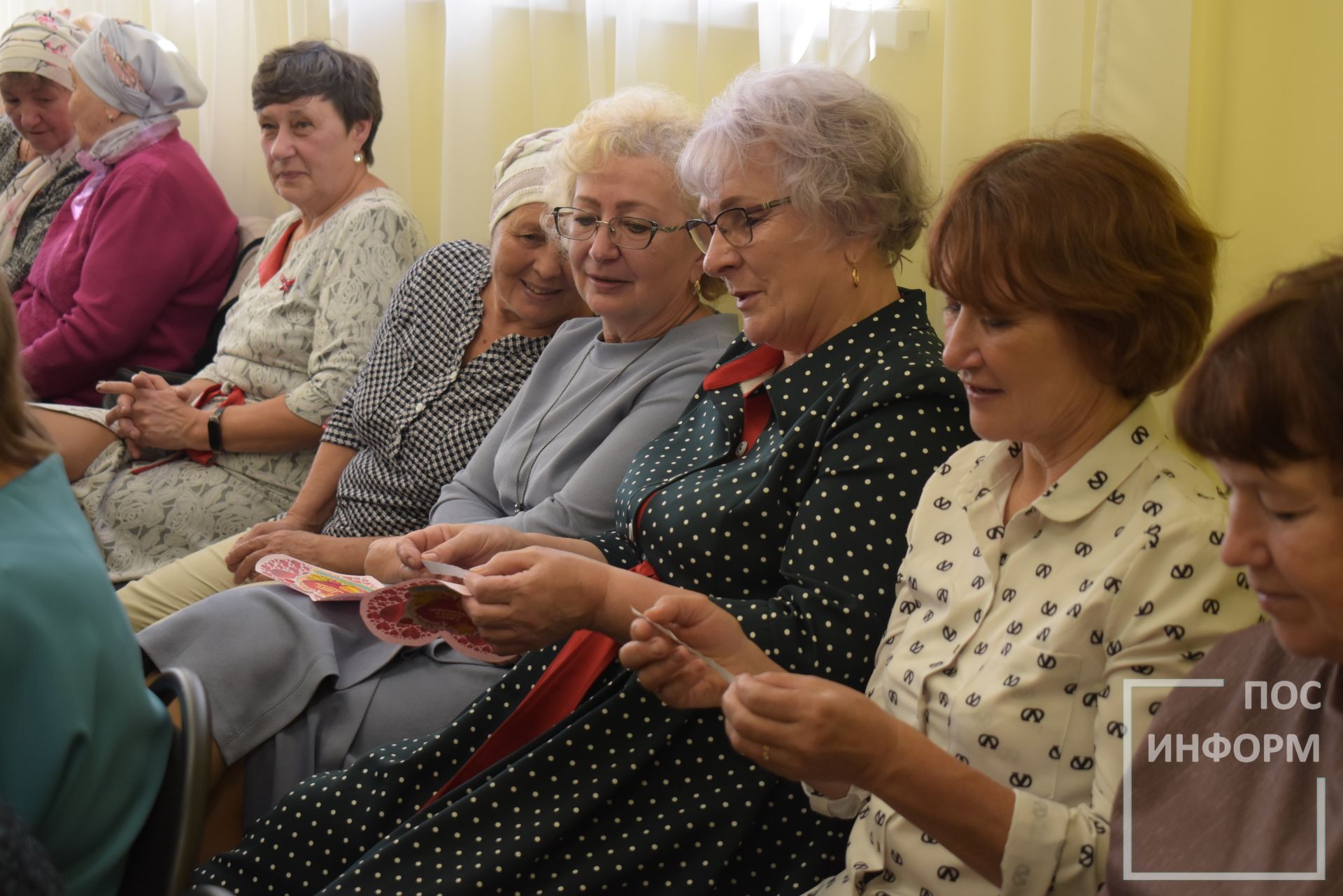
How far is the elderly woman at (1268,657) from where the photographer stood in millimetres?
871

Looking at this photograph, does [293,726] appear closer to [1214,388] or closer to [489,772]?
[489,772]

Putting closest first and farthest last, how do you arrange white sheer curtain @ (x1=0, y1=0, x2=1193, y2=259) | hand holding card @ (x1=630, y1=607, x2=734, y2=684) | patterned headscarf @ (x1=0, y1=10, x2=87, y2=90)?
hand holding card @ (x1=630, y1=607, x2=734, y2=684), white sheer curtain @ (x1=0, y1=0, x2=1193, y2=259), patterned headscarf @ (x1=0, y1=10, x2=87, y2=90)

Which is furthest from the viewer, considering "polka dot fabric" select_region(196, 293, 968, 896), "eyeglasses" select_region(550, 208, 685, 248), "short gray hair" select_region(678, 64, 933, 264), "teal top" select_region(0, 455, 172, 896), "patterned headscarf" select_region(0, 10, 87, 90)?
"patterned headscarf" select_region(0, 10, 87, 90)

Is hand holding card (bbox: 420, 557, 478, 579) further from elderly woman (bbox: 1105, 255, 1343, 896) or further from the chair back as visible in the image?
elderly woman (bbox: 1105, 255, 1343, 896)

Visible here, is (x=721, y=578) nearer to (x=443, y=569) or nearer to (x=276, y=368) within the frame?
(x=443, y=569)

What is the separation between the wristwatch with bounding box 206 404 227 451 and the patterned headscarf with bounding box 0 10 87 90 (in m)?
1.57

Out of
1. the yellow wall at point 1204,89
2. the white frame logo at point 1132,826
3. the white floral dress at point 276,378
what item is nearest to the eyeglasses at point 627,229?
the yellow wall at point 1204,89

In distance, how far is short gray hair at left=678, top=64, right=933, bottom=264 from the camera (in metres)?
1.78

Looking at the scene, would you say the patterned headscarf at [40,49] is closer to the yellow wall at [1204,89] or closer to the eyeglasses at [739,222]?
the yellow wall at [1204,89]

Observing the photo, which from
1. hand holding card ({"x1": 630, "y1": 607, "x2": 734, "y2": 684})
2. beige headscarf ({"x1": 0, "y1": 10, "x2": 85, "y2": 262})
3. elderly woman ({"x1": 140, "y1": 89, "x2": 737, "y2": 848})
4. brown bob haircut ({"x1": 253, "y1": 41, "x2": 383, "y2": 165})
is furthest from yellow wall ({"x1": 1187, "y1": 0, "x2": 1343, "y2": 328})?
beige headscarf ({"x1": 0, "y1": 10, "x2": 85, "y2": 262})

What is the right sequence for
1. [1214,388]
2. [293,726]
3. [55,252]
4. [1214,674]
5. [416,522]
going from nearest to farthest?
[1214,388], [1214,674], [293,726], [416,522], [55,252]

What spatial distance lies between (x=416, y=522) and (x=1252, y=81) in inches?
68.2

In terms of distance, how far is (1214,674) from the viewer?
1.07 meters

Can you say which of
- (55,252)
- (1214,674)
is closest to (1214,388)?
(1214,674)
